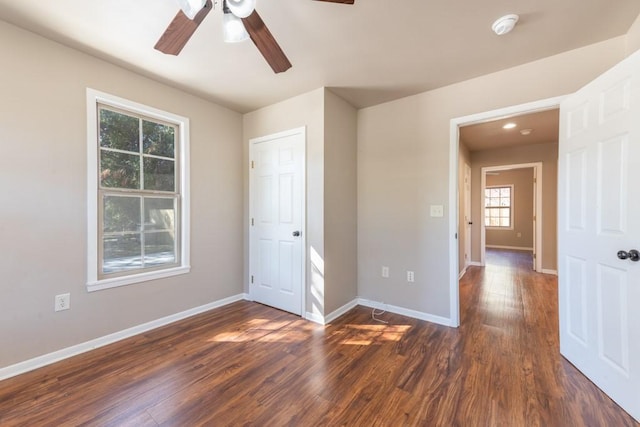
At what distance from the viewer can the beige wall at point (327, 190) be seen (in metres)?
2.81

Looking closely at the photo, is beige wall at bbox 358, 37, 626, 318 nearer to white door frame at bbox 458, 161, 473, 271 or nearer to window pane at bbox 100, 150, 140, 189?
window pane at bbox 100, 150, 140, 189

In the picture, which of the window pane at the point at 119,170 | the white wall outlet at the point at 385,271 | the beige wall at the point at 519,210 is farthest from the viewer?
the beige wall at the point at 519,210

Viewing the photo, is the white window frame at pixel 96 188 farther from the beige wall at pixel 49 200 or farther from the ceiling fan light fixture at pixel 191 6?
the ceiling fan light fixture at pixel 191 6

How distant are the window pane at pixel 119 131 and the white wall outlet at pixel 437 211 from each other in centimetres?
306

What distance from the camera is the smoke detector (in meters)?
1.76

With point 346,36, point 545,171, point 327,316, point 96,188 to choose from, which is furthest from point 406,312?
point 545,171

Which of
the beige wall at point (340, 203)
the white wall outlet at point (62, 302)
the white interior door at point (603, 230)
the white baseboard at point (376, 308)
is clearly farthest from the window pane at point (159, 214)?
the white interior door at point (603, 230)

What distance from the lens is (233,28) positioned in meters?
1.47

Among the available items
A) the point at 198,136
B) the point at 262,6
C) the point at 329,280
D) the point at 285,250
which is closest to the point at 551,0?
the point at 262,6

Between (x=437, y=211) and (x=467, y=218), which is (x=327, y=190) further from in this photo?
(x=467, y=218)

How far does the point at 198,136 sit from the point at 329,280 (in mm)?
2207

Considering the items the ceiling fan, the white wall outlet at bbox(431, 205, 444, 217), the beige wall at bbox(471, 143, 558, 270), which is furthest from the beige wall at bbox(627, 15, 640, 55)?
the beige wall at bbox(471, 143, 558, 270)

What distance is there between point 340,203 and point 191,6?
7.06ft

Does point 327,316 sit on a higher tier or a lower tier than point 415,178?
lower
